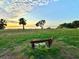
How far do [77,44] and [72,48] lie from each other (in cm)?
172

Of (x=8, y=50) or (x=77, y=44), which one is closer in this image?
(x=8, y=50)

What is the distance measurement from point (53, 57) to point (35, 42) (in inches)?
58.2

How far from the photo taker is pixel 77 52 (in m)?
14.1

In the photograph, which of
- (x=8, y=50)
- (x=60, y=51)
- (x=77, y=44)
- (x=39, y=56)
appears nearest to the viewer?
(x=39, y=56)

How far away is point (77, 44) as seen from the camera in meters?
16.4

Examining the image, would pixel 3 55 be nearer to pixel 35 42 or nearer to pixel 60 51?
pixel 35 42

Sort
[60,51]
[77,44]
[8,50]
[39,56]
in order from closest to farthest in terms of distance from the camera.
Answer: [39,56]
[60,51]
[8,50]
[77,44]

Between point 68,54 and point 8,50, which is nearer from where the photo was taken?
point 68,54

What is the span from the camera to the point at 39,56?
42.8ft

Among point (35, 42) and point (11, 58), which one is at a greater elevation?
point (35, 42)

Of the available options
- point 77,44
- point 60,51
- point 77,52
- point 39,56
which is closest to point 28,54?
point 39,56

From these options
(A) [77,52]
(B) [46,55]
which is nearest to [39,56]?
(B) [46,55]

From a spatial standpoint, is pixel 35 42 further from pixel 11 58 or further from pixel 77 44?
pixel 77 44

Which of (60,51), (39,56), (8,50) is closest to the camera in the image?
(39,56)
